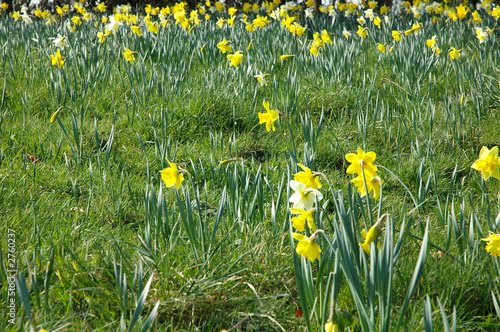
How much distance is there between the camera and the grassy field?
3.90 feet

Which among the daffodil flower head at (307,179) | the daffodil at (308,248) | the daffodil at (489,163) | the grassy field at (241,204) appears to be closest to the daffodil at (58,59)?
the grassy field at (241,204)

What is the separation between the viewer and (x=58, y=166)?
2221 millimetres

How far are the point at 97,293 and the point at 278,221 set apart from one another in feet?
2.62

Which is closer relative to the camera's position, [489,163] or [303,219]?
[303,219]

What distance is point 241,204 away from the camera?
5.76 feet

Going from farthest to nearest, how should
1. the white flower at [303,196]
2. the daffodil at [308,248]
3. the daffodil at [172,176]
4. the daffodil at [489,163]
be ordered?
1. the daffodil at [172,176]
2. the daffodil at [489,163]
3. the white flower at [303,196]
4. the daffodil at [308,248]

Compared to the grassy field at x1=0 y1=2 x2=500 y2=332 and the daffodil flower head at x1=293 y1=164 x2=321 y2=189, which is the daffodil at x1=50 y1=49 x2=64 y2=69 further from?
the daffodil flower head at x1=293 y1=164 x2=321 y2=189

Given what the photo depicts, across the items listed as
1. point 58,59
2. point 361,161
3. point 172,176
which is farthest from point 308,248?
point 58,59

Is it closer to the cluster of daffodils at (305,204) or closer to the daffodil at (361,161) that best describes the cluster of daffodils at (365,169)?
the daffodil at (361,161)

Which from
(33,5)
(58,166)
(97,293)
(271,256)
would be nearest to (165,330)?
(97,293)

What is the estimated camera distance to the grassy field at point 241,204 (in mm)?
1188

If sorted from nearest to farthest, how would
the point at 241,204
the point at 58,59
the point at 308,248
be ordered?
the point at 308,248, the point at 241,204, the point at 58,59

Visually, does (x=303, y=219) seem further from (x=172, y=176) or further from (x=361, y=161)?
(x=172, y=176)

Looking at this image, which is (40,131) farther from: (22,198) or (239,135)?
(239,135)
